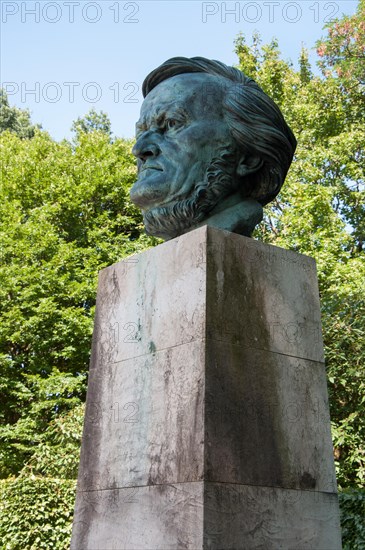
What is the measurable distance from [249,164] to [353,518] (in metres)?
5.74

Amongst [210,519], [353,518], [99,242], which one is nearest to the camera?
[210,519]

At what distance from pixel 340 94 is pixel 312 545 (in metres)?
16.1

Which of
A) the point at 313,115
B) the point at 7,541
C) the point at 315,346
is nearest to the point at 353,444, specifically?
the point at 7,541

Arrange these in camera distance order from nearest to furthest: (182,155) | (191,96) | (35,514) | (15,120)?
(182,155) < (191,96) < (35,514) < (15,120)

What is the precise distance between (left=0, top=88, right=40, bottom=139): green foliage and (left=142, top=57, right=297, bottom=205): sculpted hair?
89.6 feet

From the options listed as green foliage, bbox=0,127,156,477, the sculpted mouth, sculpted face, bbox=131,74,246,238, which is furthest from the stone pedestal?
green foliage, bbox=0,127,156,477

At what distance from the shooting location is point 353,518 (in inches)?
311

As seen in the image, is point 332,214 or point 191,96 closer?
point 191,96

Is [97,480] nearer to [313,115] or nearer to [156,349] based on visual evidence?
[156,349]

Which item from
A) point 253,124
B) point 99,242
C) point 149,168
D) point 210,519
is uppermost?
point 99,242

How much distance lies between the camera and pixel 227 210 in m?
3.80

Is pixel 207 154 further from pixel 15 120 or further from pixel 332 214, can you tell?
pixel 15 120

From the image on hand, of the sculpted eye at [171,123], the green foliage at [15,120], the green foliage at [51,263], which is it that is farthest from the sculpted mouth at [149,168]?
the green foliage at [15,120]

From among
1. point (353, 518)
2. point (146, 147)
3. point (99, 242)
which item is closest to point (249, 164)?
point (146, 147)
